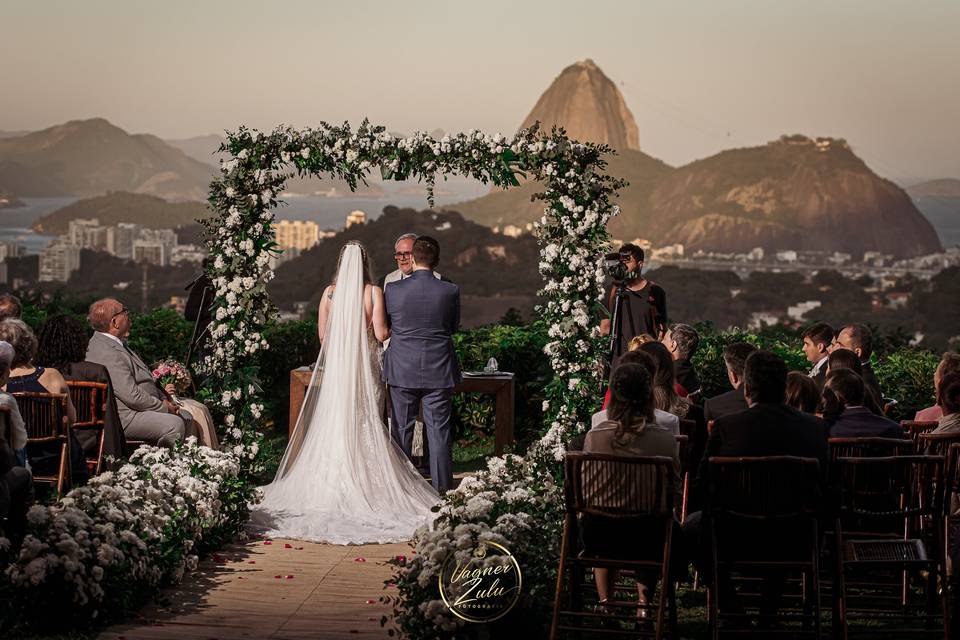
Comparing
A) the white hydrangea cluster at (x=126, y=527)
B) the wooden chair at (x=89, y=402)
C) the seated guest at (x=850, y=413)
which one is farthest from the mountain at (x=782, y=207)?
the wooden chair at (x=89, y=402)

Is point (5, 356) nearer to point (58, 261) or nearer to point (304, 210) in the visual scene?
point (304, 210)

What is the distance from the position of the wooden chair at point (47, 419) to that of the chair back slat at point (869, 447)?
146 inches

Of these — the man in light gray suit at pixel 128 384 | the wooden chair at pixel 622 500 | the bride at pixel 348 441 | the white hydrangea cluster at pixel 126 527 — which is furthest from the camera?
the bride at pixel 348 441

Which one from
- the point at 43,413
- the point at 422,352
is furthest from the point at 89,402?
the point at 422,352

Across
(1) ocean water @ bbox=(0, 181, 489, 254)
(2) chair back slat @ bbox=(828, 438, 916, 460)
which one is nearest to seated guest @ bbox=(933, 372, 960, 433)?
(2) chair back slat @ bbox=(828, 438, 916, 460)

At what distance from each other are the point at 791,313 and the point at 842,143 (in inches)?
212

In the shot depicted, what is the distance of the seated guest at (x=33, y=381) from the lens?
5730mm

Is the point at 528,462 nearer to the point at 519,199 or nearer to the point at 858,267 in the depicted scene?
the point at 519,199

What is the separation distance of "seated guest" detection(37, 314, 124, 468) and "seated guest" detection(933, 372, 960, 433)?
442 centimetres

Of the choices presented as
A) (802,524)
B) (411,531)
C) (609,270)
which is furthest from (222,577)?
(609,270)

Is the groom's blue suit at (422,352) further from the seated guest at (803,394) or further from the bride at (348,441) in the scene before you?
the seated guest at (803,394)

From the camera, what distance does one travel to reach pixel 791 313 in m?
29.7

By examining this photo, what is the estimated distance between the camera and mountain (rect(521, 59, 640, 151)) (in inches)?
1172

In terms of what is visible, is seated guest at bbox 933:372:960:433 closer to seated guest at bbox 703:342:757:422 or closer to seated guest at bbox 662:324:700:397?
seated guest at bbox 703:342:757:422
